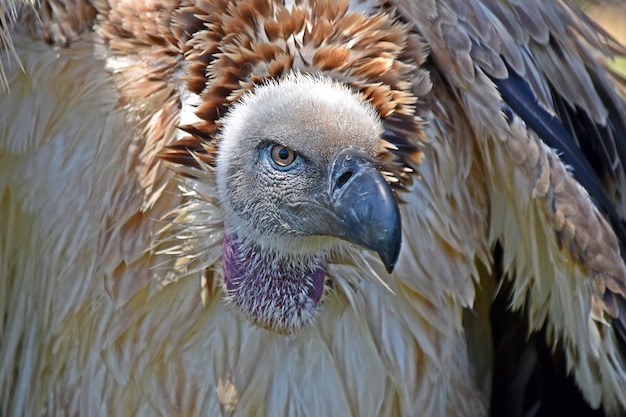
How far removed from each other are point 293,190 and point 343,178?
218 mm

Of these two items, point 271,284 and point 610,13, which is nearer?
point 271,284

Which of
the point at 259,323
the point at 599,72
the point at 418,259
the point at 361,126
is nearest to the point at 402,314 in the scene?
the point at 418,259

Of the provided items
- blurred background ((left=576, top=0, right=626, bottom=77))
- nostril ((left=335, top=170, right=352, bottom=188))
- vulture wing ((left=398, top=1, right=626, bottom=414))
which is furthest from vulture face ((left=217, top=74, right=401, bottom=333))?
blurred background ((left=576, top=0, right=626, bottom=77))

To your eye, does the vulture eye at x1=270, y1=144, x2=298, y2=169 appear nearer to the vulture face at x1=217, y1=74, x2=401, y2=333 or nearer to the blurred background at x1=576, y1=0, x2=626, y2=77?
the vulture face at x1=217, y1=74, x2=401, y2=333

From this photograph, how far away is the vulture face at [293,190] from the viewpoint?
3266 millimetres

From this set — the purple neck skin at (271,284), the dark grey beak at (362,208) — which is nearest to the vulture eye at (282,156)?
the dark grey beak at (362,208)

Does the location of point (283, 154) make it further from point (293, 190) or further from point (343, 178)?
point (343, 178)

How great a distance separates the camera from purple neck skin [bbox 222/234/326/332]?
348cm

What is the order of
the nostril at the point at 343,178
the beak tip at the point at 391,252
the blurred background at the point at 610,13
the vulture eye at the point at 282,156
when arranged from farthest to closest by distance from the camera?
the blurred background at the point at 610,13, the vulture eye at the point at 282,156, the nostril at the point at 343,178, the beak tip at the point at 391,252

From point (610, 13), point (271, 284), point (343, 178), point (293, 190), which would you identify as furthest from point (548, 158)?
point (610, 13)

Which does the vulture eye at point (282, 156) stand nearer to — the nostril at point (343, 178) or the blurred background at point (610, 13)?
the nostril at point (343, 178)

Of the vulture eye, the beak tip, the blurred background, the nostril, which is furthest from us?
the blurred background

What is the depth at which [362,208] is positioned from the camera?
124 inches

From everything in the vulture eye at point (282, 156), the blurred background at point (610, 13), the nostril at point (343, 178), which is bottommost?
the blurred background at point (610, 13)
